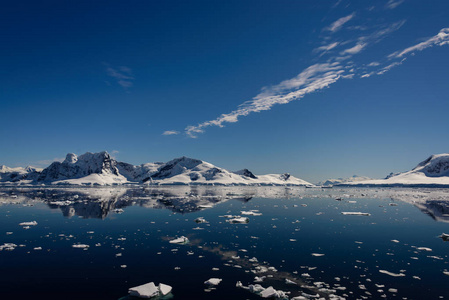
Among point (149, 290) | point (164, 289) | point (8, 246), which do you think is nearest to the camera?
point (149, 290)

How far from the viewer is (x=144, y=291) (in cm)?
865

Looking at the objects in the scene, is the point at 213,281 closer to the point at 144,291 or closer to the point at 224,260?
the point at 144,291

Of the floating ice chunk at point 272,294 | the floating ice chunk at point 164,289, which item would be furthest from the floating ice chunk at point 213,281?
the floating ice chunk at point 272,294

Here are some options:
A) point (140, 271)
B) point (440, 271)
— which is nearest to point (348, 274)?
point (440, 271)

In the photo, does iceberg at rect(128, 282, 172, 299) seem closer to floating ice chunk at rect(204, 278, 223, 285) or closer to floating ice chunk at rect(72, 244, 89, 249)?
floating ice chunk at rect(204, 278, 223, 285)

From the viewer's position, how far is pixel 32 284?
9680 mm

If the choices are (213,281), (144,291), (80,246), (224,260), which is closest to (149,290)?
(144,291)

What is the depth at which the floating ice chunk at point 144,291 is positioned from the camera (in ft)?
28.0

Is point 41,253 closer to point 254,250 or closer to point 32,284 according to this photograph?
point 32,284

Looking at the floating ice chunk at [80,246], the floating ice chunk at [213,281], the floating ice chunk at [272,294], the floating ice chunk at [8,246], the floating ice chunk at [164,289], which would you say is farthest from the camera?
the floating ice chunk at [80,246]

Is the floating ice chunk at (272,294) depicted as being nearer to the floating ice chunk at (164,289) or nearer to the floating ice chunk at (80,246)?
the floating ice chunk at (164,289)

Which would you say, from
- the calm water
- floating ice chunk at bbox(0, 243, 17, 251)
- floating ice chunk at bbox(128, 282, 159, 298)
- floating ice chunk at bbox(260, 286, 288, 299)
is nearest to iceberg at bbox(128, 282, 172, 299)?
floating ice chunk at bbox(128, 282, 159, 298)

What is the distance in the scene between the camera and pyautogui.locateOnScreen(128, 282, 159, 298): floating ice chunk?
8547 millimetres

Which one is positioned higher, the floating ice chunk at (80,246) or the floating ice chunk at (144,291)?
the floating ice chunk at (80,246)
